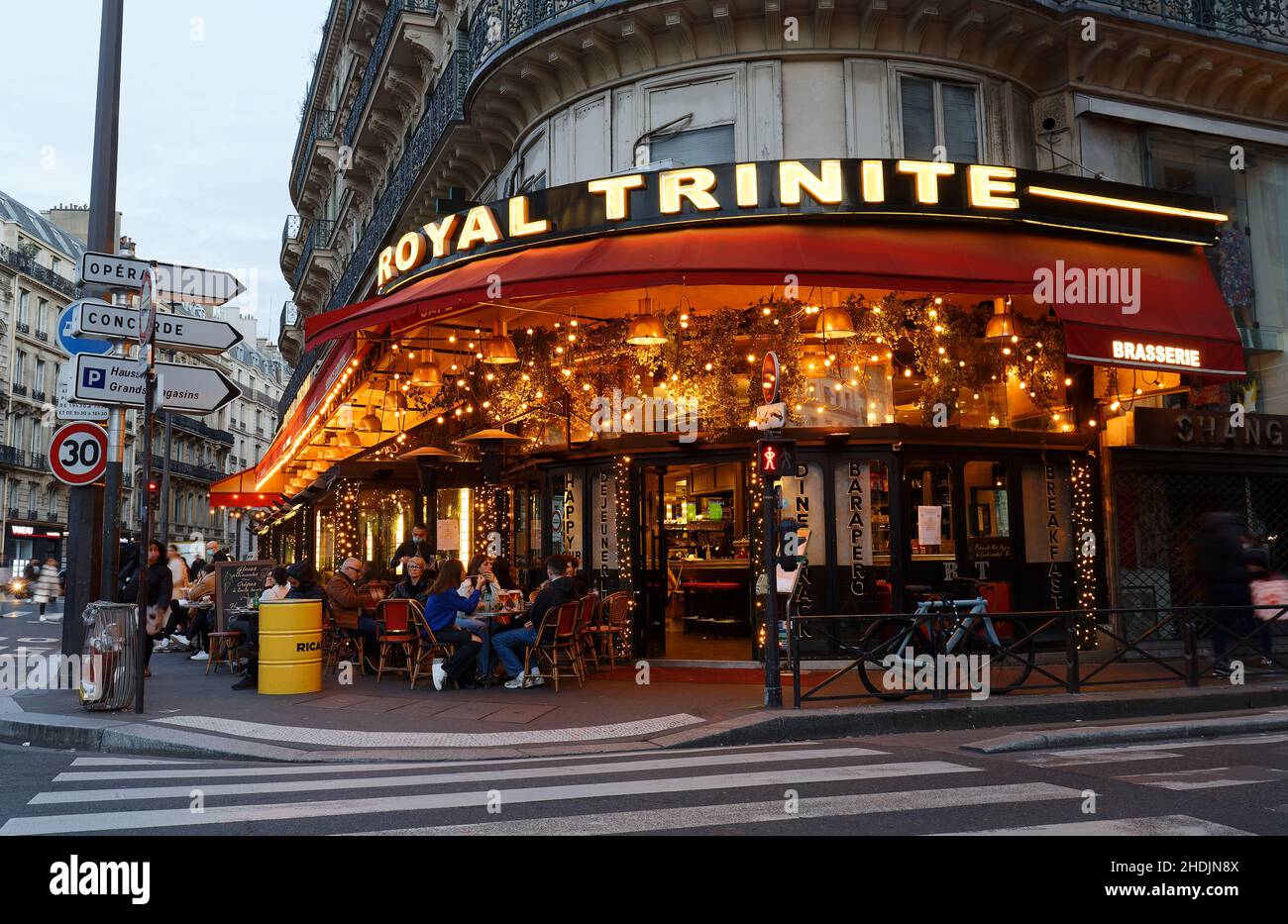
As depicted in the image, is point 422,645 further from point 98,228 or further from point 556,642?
point 98,228

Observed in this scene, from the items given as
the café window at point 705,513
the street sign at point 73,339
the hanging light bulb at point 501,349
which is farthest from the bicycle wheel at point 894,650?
the street sign at point 73,339

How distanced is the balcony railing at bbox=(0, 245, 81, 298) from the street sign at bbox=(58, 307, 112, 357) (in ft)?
144

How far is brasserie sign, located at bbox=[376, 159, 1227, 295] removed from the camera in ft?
39.9

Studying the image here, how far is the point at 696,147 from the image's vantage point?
14070 mm

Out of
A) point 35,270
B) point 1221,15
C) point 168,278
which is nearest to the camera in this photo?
point 168,278

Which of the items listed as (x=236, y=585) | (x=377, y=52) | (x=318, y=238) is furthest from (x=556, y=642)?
(x=318, y=238)

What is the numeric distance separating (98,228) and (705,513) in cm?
1085

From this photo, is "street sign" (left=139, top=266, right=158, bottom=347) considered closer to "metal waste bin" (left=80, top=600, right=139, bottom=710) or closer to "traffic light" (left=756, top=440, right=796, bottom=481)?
"metal waste bin" (left=80, top=600, right=139, bottom=710)

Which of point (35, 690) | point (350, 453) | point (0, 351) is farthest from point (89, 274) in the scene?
point (0, 351)

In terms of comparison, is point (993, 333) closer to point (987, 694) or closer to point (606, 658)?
point (987, 694)

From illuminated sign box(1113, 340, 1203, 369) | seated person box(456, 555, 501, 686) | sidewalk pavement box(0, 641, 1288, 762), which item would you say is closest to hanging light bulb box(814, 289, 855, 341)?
illuminated sign box(1113, 340, 1203, 369)

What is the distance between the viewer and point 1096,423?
47.2 feet

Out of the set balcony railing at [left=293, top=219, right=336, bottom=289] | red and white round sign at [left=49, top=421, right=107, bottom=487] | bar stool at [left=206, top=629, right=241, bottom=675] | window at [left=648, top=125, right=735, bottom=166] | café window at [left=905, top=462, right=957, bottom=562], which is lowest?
bar stool at [left=206, top=629, right=241, bottom=675]
